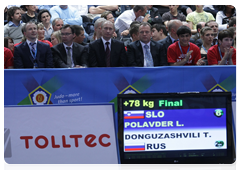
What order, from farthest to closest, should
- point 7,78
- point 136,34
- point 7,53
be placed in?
point 136,34, point 7,53, point 7,78

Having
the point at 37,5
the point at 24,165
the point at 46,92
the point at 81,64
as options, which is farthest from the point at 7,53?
the point at 37,5

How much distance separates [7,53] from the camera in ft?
19.7

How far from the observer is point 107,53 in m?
5.98

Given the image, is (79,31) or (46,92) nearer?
(46,92)

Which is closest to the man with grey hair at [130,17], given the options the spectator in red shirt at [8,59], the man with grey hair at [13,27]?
the man with grey hair at [13,27]

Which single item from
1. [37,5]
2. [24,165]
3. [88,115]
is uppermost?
[37,5]

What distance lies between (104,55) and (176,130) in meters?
3.22

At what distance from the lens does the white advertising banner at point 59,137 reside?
3.18m

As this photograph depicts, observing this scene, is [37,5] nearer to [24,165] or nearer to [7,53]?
[7,53]

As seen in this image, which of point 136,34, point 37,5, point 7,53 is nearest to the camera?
point 7,53

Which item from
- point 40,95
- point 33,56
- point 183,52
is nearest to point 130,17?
point 183,52

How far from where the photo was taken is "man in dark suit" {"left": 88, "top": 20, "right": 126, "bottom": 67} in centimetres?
591

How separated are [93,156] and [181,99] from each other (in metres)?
1.03

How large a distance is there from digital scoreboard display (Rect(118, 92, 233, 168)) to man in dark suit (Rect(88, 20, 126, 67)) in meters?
2.97
